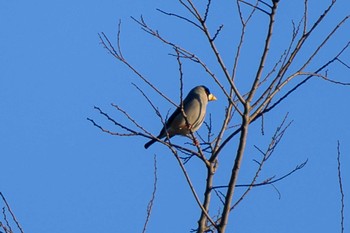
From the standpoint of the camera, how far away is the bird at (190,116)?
7547 millimetres

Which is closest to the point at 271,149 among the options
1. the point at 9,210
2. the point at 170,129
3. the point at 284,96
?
the point at 284,96

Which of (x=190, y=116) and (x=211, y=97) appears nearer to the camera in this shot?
(x=190, y=116)

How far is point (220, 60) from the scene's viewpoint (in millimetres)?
3533

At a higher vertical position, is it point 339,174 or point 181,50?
point 181,50

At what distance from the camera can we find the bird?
7.55 metres

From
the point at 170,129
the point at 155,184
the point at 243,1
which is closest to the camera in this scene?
the point at 243,1

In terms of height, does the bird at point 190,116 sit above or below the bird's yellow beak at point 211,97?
below

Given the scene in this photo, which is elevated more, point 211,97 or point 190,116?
point 211,97

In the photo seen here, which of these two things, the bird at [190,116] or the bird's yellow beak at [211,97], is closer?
the bird at [190,116]

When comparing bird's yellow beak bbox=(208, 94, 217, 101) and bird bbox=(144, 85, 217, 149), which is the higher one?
bird's yellow beak bbox=(208, 94, 217, 101)

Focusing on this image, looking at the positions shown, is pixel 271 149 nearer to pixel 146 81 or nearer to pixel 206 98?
→ pixel 146 81

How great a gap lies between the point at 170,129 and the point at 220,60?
4.16 m

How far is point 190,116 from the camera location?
761 centimetres

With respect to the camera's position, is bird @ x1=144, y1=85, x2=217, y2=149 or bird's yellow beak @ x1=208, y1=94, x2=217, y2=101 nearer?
bird @ x1=144, y1=85, x2=217, y2=149
